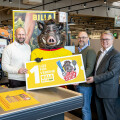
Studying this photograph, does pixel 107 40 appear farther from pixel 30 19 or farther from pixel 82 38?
pixel 30 19

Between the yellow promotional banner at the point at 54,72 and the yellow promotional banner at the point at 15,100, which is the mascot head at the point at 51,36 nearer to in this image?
the yellow promotional banner at the point at 54,72

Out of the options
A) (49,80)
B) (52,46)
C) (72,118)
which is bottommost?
(72,118)

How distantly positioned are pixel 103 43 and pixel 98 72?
0.40 meters

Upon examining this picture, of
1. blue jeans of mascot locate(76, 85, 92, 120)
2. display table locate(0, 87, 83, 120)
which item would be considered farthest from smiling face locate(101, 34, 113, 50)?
display table locate(0, 87, 83, 120)

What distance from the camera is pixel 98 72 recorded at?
244 centimetres

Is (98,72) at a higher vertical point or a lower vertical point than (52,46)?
lower

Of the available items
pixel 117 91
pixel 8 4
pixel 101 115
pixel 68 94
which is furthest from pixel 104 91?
pixel 8 4

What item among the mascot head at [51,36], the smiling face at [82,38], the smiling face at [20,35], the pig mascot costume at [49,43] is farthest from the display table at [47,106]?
the smiling face at [20,35]

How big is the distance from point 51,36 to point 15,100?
90cm

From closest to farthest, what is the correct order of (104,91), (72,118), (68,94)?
1. (68,94)
2. (104,91)
3. (72,118)

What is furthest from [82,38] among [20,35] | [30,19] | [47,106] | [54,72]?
[30,19]

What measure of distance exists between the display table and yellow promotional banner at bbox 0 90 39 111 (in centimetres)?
6

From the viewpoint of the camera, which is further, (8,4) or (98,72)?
(8,4)

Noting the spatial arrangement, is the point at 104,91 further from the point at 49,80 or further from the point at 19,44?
the point at 19,44
